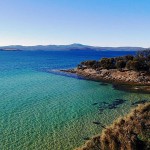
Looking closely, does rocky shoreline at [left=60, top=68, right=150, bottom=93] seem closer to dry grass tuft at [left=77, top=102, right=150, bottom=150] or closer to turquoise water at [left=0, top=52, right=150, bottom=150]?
turquoise water at [left=0, top=52, right=150, bottom=150]

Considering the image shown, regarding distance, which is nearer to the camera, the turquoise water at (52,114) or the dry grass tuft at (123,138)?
the dry grass tuft at (123,138)

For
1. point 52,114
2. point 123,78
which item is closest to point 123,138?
point 52,114

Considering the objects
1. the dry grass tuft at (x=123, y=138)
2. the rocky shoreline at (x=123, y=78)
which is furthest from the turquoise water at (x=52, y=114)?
the dry grass tuft at (x=123, y=138)

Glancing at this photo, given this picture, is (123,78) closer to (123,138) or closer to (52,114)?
(52,114)

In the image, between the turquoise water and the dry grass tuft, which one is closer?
the dry grass tuft

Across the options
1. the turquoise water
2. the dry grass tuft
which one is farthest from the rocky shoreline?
the dry grass tuft

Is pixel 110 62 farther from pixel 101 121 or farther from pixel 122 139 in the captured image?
pixel 122 139

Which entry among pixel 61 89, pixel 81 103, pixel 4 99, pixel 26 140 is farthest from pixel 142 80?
pixel 26 140

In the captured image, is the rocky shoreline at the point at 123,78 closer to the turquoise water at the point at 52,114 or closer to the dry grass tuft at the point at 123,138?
the turquoise water at the point at 52,114
